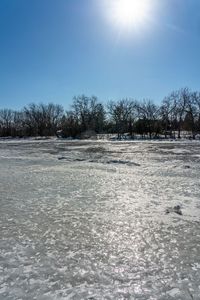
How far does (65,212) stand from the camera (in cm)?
917

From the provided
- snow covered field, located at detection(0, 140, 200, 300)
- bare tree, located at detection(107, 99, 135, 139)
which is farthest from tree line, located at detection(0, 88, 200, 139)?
snow covered field, located at detection(0, 140, 200, 300)

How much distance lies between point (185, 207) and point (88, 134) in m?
83.2

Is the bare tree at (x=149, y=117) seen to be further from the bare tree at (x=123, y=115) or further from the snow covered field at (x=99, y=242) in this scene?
the snow covered field at (x=99, y=242)

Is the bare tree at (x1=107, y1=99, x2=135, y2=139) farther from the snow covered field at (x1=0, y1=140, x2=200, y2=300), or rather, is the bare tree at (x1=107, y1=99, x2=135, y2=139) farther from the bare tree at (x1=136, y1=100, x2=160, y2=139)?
the snow covered field at (x1=0, y1=140, x2=200, y2=300)

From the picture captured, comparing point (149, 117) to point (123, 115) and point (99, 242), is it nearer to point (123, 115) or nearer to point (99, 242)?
point (123, 115)

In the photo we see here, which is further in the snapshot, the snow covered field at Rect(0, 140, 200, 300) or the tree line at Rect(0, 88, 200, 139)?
the tree line at Rect(0, 88, 200, 139)

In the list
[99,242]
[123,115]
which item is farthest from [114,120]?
Answer: [99,242]

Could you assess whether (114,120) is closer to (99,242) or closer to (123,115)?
(123,115)

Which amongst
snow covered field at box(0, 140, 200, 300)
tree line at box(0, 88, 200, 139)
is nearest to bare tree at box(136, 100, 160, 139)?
tree line at box(0, 88, 200, 139)

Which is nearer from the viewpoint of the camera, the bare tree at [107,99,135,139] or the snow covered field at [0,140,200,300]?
the snow covered field at [0,140,200,300]

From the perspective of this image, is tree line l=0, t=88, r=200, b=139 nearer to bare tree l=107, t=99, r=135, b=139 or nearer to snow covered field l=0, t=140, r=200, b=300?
bare tree l=107, t=99, r=135, b=139

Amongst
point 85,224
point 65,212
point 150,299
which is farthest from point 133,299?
point 65,212

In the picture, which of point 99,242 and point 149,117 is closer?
point 99,242

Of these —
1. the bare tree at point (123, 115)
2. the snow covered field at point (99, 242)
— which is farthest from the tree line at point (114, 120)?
the snow covered field at point (99, 242)
